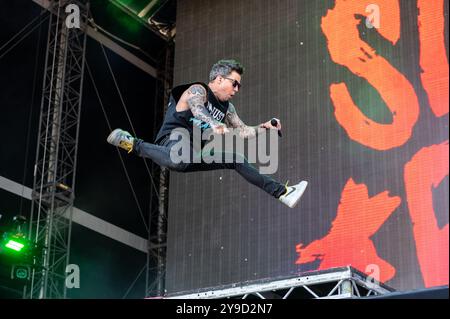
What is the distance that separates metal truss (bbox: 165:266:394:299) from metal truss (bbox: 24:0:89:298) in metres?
4.23

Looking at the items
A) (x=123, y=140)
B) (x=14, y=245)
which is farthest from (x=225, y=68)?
(x=14, y=245)

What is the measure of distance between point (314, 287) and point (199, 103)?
308 centimetres

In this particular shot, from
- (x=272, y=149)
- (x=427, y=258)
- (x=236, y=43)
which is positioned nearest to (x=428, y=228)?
(x=427, y=258)

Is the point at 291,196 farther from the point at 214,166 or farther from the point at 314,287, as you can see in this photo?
the point at 314,287

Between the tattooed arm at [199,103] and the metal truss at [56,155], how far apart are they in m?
6.19

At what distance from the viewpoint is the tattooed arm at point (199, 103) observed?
6.11m

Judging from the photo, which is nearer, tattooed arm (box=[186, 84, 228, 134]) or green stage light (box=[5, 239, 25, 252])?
tattooed arm (box=[186, 84, 228, 134])

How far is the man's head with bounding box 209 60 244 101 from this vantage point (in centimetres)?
650

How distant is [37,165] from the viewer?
519 inches

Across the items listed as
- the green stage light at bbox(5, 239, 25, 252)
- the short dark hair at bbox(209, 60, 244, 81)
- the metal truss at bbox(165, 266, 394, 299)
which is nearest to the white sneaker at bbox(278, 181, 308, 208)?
the short dark hair at bbox(209, 60, 244, 81)

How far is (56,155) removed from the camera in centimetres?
1283

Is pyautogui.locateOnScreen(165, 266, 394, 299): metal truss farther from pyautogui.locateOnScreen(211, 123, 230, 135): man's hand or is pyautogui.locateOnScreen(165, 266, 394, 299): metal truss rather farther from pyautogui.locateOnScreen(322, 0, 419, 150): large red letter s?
pyautogui.locateOnScreen(322, 0, 419, 150): large red letter s

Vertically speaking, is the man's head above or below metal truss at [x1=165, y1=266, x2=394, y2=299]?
above

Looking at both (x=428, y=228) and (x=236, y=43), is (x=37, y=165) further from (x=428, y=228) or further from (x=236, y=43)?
(x=428, y=228)
